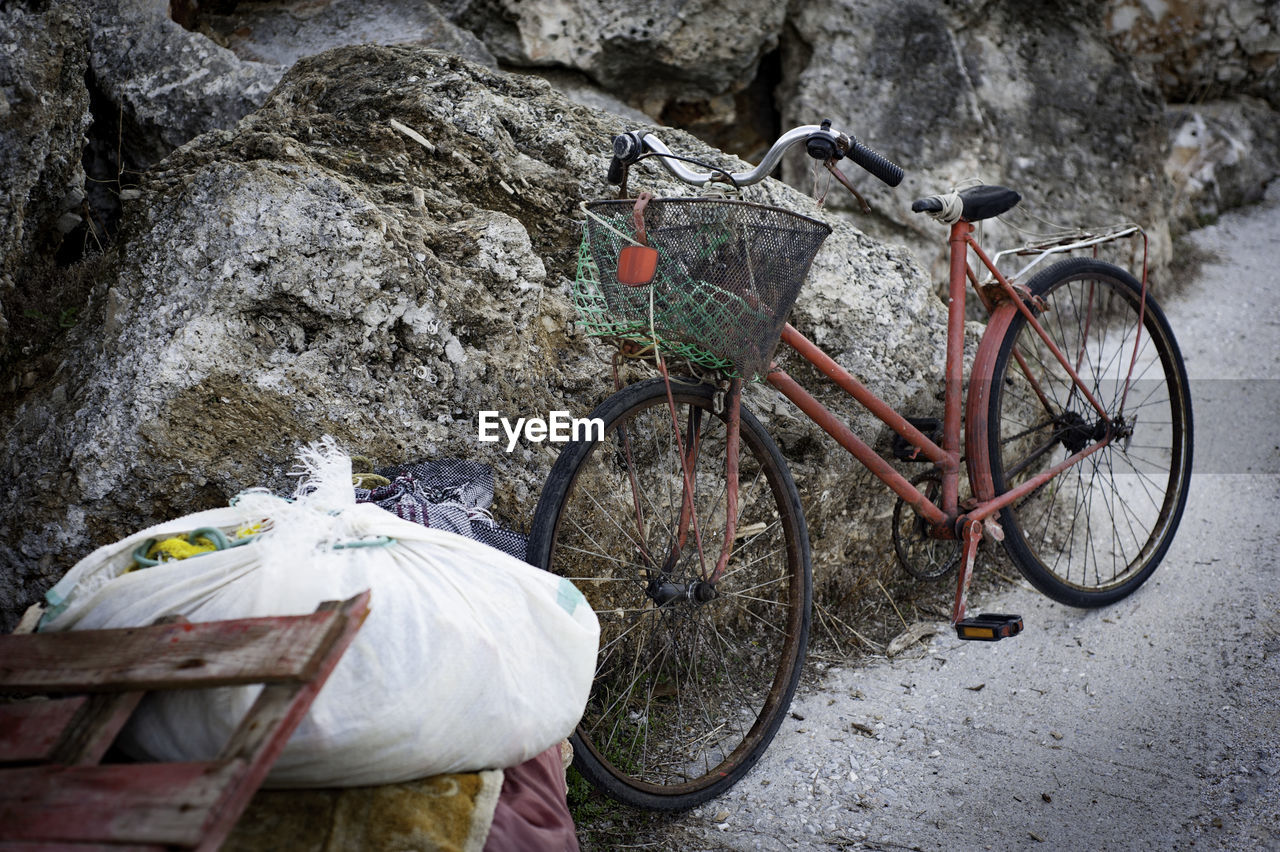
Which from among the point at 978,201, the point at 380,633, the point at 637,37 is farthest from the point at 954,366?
the point at 637,37

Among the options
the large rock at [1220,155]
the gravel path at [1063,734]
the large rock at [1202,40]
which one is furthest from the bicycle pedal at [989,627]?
the large rock at [1202,40]

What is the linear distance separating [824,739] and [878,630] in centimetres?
63

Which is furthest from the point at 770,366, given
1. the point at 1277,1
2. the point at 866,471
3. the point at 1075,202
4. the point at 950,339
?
the point at 1277,1

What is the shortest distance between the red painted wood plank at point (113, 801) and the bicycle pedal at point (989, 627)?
Result: 2.14 metres

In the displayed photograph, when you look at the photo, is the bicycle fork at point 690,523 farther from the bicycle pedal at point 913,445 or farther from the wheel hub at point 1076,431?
the wheel hub at point 1076,431

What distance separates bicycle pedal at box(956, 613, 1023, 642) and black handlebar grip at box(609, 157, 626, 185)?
1.67 metres

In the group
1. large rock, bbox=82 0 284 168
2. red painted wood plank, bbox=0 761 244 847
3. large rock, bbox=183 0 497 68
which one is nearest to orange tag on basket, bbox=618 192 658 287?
red painted wood plank, bbox=0 761 244 847

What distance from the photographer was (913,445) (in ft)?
9.01

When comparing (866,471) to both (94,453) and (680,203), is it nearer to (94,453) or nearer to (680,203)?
(680,203)

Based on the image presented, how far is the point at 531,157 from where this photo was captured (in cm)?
309

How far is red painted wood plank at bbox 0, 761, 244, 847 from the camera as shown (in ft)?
3.58

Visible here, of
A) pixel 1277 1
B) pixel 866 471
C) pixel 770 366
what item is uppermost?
pixel 1277 1

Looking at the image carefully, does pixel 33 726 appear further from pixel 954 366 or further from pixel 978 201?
pixel 978 201

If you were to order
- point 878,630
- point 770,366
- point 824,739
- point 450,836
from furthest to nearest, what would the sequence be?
1. point 878,630
2. point 824,739
3. point 770,366
4. point 450,836
